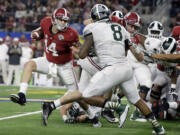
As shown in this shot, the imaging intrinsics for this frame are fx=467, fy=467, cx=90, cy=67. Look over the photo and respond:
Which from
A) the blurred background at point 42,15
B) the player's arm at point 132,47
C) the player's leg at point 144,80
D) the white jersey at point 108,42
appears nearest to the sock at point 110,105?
the white jersey at point 108,42

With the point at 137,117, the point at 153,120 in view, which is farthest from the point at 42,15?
the point at 153,120

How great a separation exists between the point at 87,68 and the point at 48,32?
86 cm

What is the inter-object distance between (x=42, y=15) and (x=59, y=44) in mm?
14069

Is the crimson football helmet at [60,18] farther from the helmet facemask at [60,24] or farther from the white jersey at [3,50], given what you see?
the white jersey at [3,50]

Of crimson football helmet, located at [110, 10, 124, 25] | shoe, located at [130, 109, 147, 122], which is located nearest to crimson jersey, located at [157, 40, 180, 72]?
shoe, located at [130, 109, 147, 122]

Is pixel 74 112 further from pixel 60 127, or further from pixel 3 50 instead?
pixel 3 50

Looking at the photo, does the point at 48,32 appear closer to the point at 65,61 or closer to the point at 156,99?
the point at 65,61

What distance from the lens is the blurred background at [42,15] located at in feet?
60.6

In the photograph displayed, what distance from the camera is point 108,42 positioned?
6199mm

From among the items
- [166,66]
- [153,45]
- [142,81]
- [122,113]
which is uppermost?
[153,45]

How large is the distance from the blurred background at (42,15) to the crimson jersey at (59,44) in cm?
990

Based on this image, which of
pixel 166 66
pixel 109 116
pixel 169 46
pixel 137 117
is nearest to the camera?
pixel 169 46

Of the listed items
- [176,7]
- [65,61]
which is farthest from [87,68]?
[176,7]

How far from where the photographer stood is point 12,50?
690 inches
